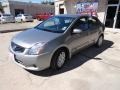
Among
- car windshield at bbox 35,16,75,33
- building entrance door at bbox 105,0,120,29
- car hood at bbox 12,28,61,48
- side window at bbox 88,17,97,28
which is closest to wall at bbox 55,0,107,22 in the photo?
building entrance door at bbox 105,0,120,29

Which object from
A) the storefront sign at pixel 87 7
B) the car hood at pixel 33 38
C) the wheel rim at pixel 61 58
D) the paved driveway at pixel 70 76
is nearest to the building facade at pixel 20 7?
the storefront sign at pixel 87 7

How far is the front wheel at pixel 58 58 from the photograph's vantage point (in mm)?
3816

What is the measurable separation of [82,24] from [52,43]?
1859 millimetres

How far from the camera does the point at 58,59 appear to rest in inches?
157

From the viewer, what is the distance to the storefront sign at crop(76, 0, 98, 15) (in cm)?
1336

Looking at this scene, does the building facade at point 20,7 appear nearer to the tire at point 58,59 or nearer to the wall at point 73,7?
the wall at point 73,7

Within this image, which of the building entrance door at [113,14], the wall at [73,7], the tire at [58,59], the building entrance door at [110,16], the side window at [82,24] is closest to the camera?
the tire at [58,59]

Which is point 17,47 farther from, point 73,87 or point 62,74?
point 73,87

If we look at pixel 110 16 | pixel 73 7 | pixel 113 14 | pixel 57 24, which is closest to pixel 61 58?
pixel 57 24

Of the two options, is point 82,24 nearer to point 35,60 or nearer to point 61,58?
point 61,58

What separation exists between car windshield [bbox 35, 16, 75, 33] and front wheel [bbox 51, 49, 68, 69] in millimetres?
691

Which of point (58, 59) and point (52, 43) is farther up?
point (52, 43)

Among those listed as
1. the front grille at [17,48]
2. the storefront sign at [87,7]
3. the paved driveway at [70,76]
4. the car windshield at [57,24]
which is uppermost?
the storefront sign at [87,7]

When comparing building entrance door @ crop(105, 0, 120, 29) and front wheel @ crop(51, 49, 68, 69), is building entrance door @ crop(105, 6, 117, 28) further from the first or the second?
front wheel @ crop(51, 49, 68, 69)
